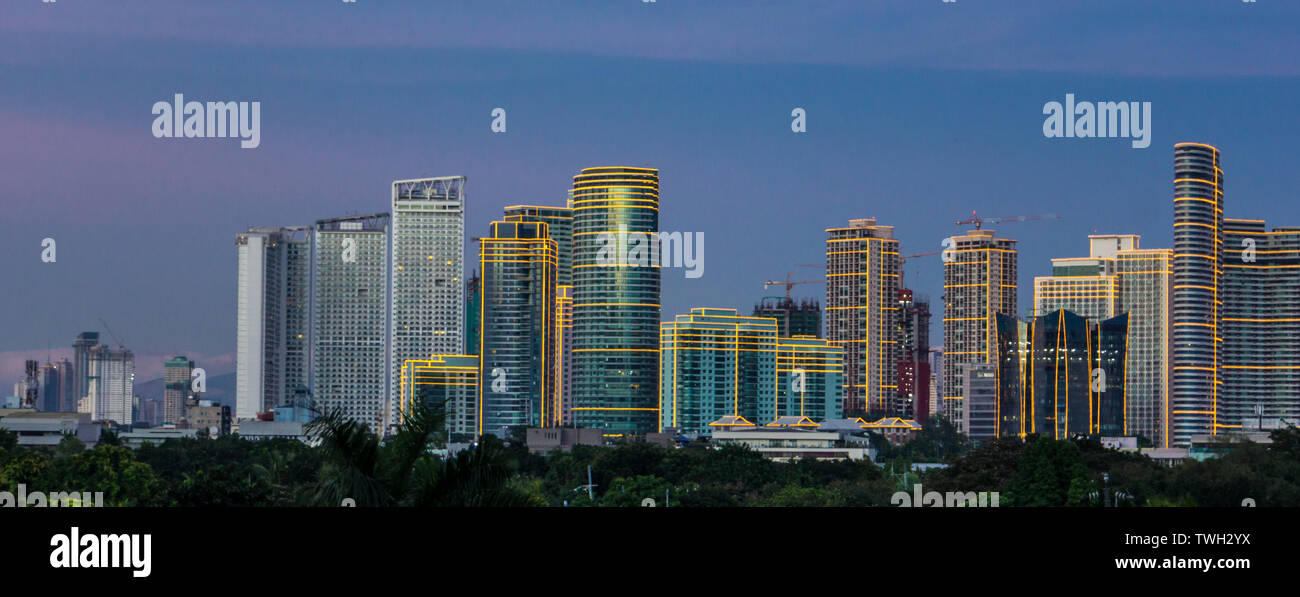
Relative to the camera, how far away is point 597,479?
8969 centimetres

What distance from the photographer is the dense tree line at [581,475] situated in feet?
46.4

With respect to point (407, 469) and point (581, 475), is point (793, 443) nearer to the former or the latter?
point (581, 475)

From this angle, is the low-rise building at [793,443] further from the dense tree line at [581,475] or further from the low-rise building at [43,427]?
the low-rise building at [43,427]

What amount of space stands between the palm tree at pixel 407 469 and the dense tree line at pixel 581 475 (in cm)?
1

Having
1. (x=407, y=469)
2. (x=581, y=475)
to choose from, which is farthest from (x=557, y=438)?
(x=407, y=469)

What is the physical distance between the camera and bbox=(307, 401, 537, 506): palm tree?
45.5 ft

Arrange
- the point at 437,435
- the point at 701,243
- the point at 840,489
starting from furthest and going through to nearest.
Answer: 1. the point at 701,243
2. the point at 840,489
3. the point at 437,435

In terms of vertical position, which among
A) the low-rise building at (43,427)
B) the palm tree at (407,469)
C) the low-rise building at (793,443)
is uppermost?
the palm tree at (407,469)

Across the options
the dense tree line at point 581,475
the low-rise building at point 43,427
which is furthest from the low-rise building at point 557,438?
the low-rise building at point 43,427

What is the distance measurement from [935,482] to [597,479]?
2073 cm

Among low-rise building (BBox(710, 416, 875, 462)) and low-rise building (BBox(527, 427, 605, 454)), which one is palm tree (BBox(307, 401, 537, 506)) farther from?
low-rise building (BBox(527, 427, 605, 454))

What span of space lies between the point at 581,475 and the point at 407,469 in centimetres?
7680
